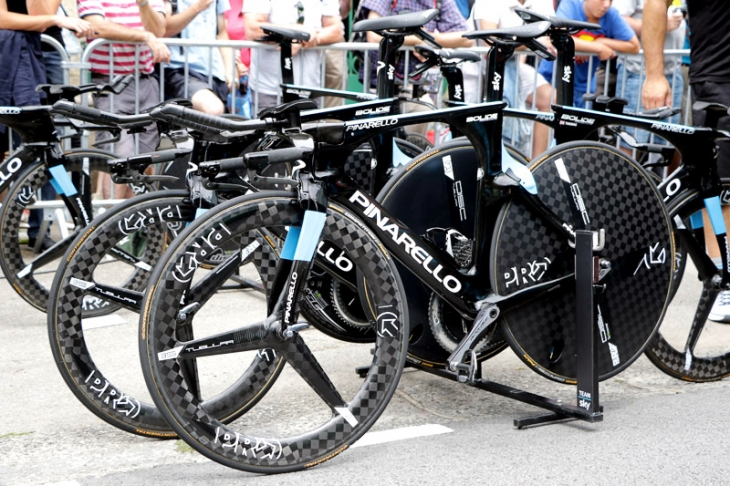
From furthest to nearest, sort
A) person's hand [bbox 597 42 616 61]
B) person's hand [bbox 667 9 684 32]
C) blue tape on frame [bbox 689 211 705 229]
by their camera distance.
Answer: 1. person's hand [bbox 667 9 684 32]
2. person's hand [bbox 597 42 616 61]
3. blue tape on frame [bbox 689 211 705 229]

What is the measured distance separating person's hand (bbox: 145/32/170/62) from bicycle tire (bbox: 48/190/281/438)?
10.3 ft

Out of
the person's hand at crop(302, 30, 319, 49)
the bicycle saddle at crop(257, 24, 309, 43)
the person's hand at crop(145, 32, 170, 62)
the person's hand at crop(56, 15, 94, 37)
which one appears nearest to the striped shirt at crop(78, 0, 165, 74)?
the person's hand at crop(145, 32, 170, 62)

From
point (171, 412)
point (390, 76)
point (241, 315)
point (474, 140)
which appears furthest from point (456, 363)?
point (241, 315)

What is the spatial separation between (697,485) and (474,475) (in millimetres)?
781

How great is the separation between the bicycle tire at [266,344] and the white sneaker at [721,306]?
6.44ft

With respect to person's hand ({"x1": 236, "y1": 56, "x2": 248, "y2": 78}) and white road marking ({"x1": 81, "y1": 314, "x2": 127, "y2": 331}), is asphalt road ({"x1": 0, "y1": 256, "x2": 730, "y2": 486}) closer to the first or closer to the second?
white road marking ({"x1": 81, "y1": 314, "x2": 127, "y2": 331})

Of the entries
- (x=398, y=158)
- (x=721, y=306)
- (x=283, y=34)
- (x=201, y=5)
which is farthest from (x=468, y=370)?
(x=201, y=5)

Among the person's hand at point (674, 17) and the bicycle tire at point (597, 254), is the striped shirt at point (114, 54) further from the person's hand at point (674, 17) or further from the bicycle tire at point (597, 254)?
the person's hand at point (674, 17)

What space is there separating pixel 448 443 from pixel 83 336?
1455 mm

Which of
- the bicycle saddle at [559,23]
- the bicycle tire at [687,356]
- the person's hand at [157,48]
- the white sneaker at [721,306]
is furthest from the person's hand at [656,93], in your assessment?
the person's hand at [157,48]

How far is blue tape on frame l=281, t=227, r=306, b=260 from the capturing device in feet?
11.6

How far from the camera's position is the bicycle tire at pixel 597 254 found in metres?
4.09

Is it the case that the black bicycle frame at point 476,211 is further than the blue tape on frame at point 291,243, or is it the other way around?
the black bicycle frame at point 476,211

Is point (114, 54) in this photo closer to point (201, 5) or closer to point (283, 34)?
point (201, 5)
